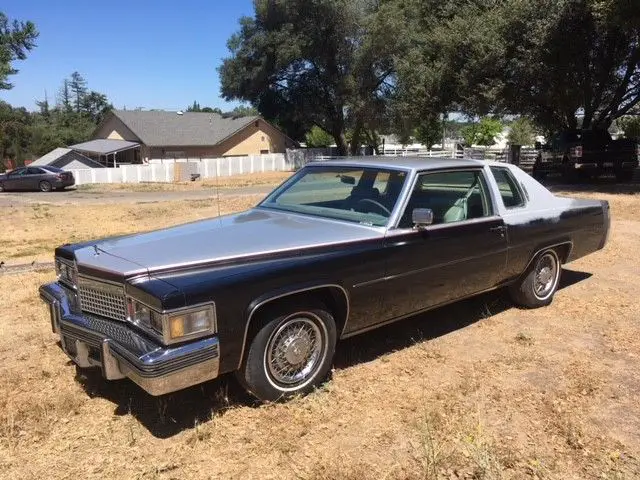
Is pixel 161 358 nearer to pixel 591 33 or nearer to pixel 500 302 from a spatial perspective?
pixel 500 302

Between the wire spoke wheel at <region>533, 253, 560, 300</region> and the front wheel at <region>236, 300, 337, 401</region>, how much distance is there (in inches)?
109

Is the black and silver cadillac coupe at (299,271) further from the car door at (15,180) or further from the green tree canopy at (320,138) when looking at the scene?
the green tree canopy at (320,138)

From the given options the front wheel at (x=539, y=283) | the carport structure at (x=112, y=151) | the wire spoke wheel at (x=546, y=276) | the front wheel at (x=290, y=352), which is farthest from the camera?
the carport structure at (x=112, y=151)

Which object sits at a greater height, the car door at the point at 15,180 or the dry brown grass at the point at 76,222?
the car door at the point at 15,180

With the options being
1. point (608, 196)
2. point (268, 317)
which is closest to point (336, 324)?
point (268, 317)

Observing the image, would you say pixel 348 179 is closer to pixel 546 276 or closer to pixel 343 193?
pixel 343 193

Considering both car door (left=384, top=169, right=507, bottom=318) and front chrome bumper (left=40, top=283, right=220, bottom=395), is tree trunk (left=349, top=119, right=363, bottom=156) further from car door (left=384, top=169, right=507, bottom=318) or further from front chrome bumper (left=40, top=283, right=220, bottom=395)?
front chrome bumper (left=40, top=283, right=220, bottom=395)

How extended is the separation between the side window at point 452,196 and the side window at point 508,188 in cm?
27

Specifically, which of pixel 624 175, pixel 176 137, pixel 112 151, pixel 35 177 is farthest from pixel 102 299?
pixel 176 137

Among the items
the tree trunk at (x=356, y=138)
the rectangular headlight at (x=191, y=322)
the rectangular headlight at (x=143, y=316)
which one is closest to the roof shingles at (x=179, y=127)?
the tree trunk at (x=356, y=138)

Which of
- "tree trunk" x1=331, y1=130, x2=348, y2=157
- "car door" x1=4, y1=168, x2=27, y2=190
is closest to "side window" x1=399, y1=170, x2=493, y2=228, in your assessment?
"car door" x1=4, y1=168, x2=27, y2=190

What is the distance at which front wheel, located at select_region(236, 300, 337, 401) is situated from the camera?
11.6 ft

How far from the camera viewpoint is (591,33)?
20.2m

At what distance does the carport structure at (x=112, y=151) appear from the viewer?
4608 centimetres
